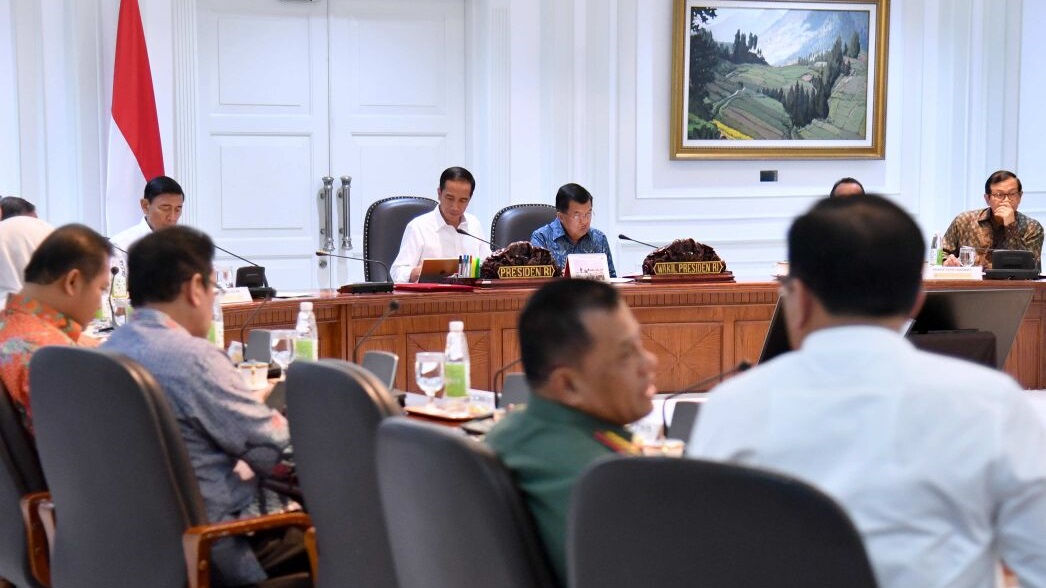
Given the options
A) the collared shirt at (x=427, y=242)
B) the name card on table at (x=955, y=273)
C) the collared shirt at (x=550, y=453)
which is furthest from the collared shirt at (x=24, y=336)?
the name card on table at (x=955, y=273)

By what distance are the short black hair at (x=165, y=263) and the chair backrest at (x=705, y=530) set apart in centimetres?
158

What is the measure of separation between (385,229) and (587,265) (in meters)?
1.17

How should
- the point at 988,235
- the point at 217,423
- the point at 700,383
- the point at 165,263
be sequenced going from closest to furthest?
1. the point at 700,383
2. the point at 217,423
3. the point at 165,263
4. the point at 988,235

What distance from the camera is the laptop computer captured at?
550 centimetres

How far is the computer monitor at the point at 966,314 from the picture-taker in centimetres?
310

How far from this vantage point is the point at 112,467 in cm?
229

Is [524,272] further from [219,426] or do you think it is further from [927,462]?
[927,462]

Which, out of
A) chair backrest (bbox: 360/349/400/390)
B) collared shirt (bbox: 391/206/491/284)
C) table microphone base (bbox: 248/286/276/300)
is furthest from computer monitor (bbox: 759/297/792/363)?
collared shirt (bbox: 391/206/491/284)

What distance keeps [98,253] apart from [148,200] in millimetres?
2498

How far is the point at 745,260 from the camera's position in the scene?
7754 millimetres

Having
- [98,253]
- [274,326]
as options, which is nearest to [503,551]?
[98,253]

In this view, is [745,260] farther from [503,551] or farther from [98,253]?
[503,551]

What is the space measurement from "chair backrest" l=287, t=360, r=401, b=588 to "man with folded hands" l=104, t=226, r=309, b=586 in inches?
12.0

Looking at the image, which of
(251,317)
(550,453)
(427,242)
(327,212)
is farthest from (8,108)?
(550,453)
